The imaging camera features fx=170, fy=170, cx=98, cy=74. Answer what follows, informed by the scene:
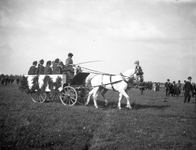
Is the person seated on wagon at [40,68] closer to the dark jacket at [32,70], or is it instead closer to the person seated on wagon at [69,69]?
the dark jacket at [32,70]

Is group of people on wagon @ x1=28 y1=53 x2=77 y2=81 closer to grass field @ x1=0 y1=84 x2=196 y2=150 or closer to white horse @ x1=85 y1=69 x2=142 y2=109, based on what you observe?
white horse @ x1=85 y1=69 x2=142 y2=109

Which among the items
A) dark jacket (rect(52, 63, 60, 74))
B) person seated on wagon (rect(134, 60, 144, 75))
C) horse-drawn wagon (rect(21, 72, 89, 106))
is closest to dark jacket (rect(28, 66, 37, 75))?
horse-drawn wagon (rect(21, 72, 89, 106))

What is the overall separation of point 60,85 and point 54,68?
1.90m

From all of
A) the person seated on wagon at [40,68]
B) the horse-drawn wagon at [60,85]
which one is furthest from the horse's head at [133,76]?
the person seated on wagon at [40,68]

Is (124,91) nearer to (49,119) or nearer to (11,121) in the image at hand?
(49,119)

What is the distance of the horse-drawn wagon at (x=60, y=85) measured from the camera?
10.6 metres

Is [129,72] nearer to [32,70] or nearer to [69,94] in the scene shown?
[69,94]

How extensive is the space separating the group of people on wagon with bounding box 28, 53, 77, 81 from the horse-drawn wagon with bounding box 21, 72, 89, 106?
1.72 ft

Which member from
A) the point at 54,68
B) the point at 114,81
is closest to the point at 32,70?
the point at 54,68

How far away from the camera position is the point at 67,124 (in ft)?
21.3

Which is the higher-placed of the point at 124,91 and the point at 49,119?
the point at 124,91

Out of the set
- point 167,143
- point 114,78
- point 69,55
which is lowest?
point 167,143

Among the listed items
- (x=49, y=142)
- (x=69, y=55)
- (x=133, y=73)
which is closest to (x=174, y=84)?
(x=133, y=73)

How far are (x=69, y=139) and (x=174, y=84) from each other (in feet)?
84.7
